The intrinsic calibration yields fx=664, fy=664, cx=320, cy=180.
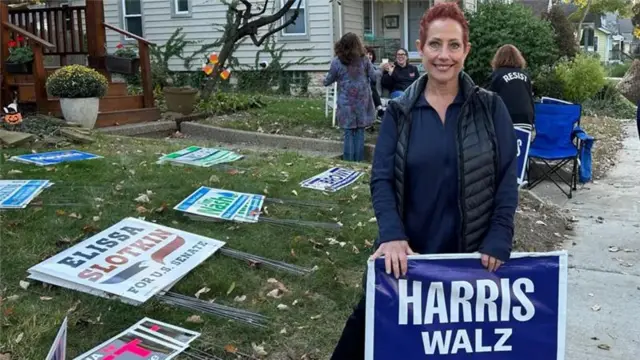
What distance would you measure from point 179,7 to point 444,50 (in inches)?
697

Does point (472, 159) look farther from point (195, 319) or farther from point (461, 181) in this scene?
point (195, 319)

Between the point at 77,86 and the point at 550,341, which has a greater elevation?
the point at 77,86

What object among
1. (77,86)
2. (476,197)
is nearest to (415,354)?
(476,197)

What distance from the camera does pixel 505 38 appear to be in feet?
47.6

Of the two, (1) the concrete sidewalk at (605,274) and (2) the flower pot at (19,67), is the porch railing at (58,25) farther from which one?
(1) the concrete sidewalk at (605,274)

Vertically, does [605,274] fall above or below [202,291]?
below

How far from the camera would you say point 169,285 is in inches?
160

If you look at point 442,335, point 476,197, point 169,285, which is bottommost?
point 169,285

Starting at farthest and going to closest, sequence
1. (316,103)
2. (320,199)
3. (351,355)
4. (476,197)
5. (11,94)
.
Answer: (316,103) < (11,94) < (320,199) < (351,355) < (476,197)

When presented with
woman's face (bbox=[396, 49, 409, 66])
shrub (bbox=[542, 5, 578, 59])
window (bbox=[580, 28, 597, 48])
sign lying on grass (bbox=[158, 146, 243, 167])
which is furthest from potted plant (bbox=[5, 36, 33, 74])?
window (bbox=[580, 28, 597, 48])

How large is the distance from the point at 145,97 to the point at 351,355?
972 cm

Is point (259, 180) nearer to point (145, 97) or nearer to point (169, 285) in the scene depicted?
point (169, 285)

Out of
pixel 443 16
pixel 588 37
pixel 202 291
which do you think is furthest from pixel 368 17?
pixel 588 37

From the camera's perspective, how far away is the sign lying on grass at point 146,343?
331 cm
